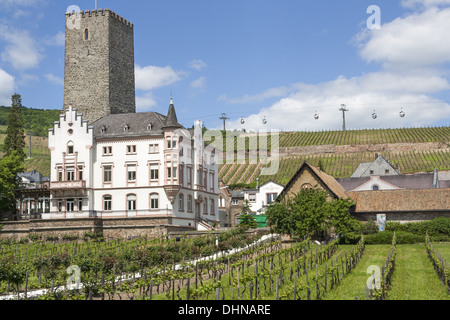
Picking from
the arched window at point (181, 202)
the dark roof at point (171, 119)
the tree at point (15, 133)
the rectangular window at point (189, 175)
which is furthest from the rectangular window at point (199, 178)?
the tree at point (15, 133)

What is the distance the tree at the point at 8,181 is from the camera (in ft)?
216

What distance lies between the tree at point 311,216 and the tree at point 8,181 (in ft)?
110

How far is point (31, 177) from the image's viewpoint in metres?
84.5

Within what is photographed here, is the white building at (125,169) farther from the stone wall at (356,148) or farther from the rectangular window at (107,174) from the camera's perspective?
the stone wall at (356,148)

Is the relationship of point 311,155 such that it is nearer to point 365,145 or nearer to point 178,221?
point 365,145

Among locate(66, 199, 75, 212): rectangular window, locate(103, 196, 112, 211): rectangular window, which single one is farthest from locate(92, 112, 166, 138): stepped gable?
locate(66, 199, 75, 212): rectangular window

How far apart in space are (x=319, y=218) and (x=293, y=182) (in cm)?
899

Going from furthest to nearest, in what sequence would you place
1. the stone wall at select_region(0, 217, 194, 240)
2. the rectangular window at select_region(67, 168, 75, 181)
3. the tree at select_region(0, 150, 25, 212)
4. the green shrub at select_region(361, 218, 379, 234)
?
the tree at select_region(0, 150, 25, 212) < the rectangular window at select_region(67, 168, 75, 181) < the stone wall at select_region(0, 217, 194, 240) < the green shrub at select_region(361, 218, 379, 234)

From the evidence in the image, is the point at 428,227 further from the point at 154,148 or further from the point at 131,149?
the point at 131,149

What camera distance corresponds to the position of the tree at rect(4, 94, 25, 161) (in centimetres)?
8050

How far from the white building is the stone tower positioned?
9272 millimetres

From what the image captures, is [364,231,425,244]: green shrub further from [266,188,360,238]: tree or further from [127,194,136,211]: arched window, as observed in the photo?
[127,194,136,211]: arched window

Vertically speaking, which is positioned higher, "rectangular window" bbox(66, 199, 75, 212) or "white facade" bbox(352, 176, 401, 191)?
"white facade" bbox(352, 176, 401, 191)

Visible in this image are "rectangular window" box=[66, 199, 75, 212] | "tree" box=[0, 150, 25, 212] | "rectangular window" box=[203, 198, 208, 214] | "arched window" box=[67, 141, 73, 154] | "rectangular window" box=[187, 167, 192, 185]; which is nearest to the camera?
"rectangular window" box=[66, 199, 75, 212]
